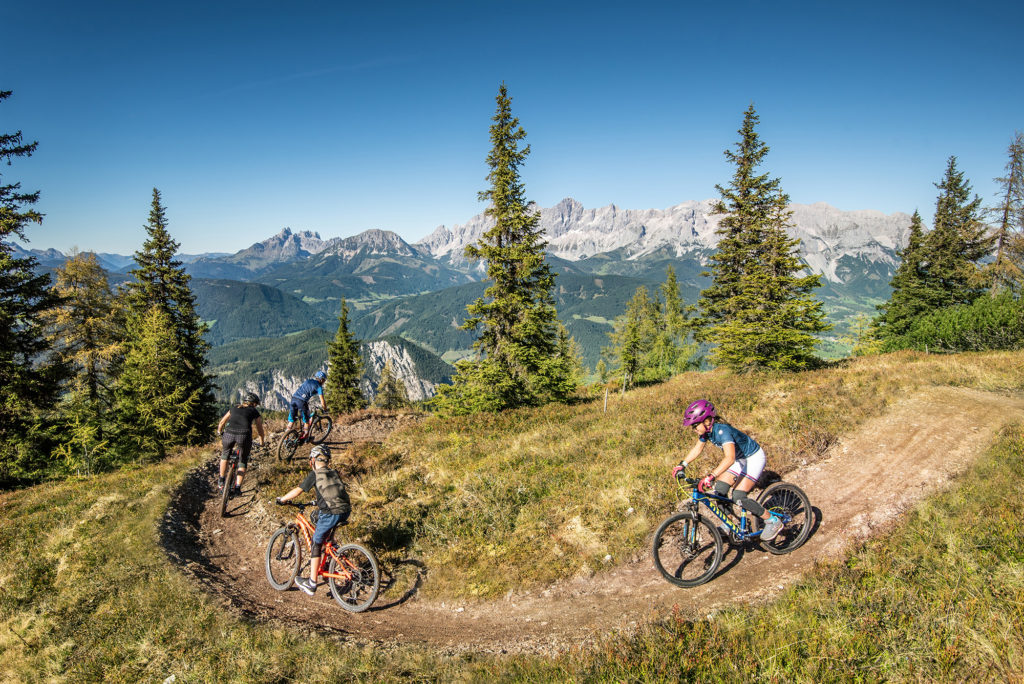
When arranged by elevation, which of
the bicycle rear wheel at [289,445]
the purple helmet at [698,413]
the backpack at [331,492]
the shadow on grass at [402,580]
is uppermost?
the purple helmet at [698,413]

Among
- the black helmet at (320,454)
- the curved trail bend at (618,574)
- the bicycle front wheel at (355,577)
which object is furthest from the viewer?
the black helmet at (320,454)

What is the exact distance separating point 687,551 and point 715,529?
2.19 feet

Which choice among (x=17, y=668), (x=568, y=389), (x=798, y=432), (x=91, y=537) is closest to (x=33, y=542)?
(x=91, y=537)

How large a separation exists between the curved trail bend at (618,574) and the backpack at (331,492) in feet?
6.88

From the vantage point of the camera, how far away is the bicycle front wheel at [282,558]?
901cm

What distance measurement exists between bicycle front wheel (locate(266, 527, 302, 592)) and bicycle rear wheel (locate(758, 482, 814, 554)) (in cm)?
968

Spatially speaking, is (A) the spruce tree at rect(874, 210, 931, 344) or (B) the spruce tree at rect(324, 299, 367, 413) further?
(A) the spruce tree at rect(874, 210, 931, 344)

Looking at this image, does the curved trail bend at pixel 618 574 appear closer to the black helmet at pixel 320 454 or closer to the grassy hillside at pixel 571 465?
the grassy hillside at pixel 571 465

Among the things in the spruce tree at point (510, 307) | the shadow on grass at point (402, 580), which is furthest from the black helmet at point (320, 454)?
the spruce tree at point (510, 307)

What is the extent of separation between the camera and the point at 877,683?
457 centimetres

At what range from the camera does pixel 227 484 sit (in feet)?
39.9

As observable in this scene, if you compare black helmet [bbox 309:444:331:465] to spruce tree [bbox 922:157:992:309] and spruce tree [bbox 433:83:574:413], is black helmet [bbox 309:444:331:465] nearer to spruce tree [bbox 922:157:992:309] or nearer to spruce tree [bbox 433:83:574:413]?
spruce tree [bbox 433:83:574:413]

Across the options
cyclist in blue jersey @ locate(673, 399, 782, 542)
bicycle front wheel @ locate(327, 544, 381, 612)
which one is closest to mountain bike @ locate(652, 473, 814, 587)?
cyclist in blue jersey @ locate(673, 399, 782, 542)

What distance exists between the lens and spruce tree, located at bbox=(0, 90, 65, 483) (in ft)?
58.8
